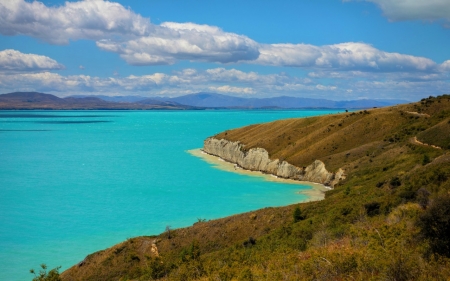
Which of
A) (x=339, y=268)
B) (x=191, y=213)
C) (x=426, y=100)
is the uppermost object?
(x=426, y=100)

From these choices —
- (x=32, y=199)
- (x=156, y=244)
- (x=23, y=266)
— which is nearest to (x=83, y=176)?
(x=32, y=199)

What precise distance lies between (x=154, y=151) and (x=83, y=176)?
42967mm

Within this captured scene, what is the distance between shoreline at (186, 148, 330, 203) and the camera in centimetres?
5738

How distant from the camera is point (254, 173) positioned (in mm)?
79562

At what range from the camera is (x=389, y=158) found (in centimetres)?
5597

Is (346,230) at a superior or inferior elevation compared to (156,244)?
superior

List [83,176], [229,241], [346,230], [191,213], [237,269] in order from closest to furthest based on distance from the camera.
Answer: [237,269] → [346,230] → [229,241] → [191,213] → [83,176]

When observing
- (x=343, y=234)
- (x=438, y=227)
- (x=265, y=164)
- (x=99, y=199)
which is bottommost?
(x=99, y=199)

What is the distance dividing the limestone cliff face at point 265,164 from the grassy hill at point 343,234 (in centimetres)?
218

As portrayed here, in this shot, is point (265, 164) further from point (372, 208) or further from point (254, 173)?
point (372, 208)

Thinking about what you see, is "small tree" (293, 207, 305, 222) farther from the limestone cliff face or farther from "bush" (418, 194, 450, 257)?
the limestone cliff face

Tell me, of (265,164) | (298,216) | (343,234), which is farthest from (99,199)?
(343,234)

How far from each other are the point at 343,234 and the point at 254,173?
56382mm

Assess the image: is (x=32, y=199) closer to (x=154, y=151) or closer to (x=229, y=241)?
(x=229, y=241)
